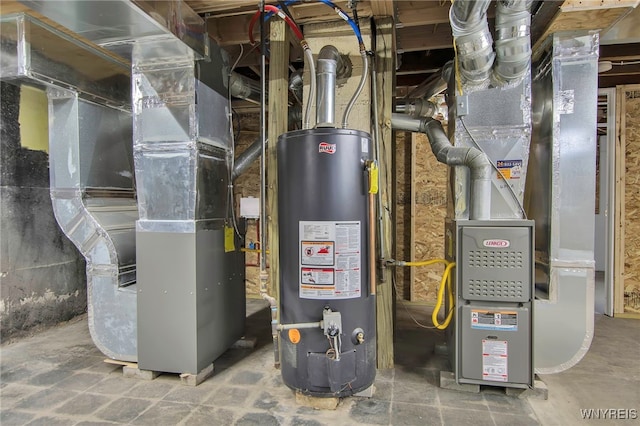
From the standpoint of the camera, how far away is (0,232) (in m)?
3.13

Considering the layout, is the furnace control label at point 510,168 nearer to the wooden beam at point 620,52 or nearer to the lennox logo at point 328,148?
the lennox logo at point 328,148

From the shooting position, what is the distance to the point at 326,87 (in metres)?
2.16

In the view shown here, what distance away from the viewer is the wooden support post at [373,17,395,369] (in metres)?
2.51

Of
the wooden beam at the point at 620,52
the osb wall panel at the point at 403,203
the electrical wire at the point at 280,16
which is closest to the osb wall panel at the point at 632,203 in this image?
the wooden beam at the point at 620,52

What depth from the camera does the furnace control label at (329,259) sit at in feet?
6.43

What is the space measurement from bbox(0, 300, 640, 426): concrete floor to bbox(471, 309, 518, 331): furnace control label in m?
0.44

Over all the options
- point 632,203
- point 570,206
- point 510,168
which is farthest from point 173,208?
point 632,203

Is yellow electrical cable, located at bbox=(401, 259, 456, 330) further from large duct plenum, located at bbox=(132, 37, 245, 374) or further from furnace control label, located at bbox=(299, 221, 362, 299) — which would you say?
large duct plenum, located at bbox=(132, 37, 245, 374)

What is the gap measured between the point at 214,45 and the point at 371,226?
5.71ft

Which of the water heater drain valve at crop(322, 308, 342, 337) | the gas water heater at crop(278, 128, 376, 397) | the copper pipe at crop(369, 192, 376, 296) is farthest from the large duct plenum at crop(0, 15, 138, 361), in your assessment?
the copper pipe at crop(369, 192, 376, 296)

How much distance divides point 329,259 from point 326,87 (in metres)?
1.02

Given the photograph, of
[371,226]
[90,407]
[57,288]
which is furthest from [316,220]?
[57,288]

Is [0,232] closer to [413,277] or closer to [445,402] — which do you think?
[445,402]

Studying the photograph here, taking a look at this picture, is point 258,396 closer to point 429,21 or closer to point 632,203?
point 429,21
